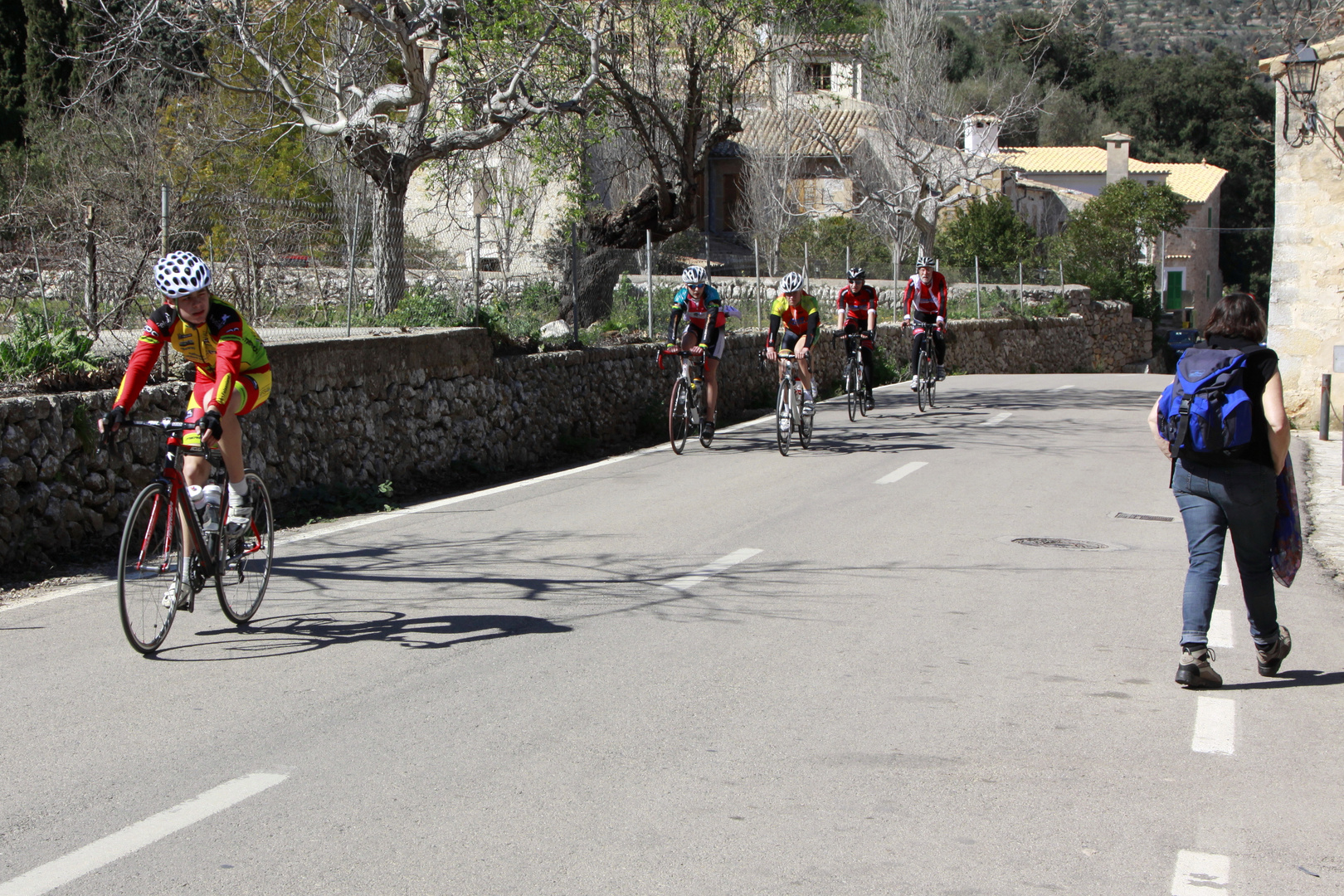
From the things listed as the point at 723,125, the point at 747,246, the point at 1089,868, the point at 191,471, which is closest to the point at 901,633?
the point at 1089,868

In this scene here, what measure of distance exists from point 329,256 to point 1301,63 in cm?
1123

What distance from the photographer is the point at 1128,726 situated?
5.23 m

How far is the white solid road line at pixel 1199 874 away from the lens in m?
3.74

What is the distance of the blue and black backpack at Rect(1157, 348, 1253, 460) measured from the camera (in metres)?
5.48

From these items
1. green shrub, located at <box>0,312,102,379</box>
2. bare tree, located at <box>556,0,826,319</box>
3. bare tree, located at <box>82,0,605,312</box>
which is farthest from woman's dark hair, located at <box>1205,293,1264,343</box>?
bare tree, located at <box>556,0,826,319</box>

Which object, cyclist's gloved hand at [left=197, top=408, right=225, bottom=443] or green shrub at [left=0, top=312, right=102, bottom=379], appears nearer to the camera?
cyclist's gloved hand at [left=197, top=408, right=225, bottom=443]

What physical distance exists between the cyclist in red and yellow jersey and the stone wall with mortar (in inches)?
91.0

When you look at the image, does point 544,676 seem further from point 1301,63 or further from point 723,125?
point 723,125

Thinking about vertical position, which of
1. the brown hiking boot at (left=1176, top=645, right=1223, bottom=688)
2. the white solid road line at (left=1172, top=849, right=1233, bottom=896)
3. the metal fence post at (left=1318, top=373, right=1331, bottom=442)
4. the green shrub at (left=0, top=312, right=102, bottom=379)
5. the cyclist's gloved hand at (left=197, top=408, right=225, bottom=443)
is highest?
the green shrub at (left=0, top=312, right=102, bottom=379)

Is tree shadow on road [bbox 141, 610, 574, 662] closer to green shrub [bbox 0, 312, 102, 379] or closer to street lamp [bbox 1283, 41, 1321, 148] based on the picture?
green shrub [bbox 0, 312, 102, 379]

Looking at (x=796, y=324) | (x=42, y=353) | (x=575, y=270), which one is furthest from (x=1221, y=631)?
(x=575, y=270)

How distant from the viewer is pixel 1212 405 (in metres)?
5.52

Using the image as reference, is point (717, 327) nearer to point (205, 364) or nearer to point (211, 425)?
point (205, 364)

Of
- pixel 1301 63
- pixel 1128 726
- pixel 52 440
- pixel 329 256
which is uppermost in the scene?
pixel 1301 63
